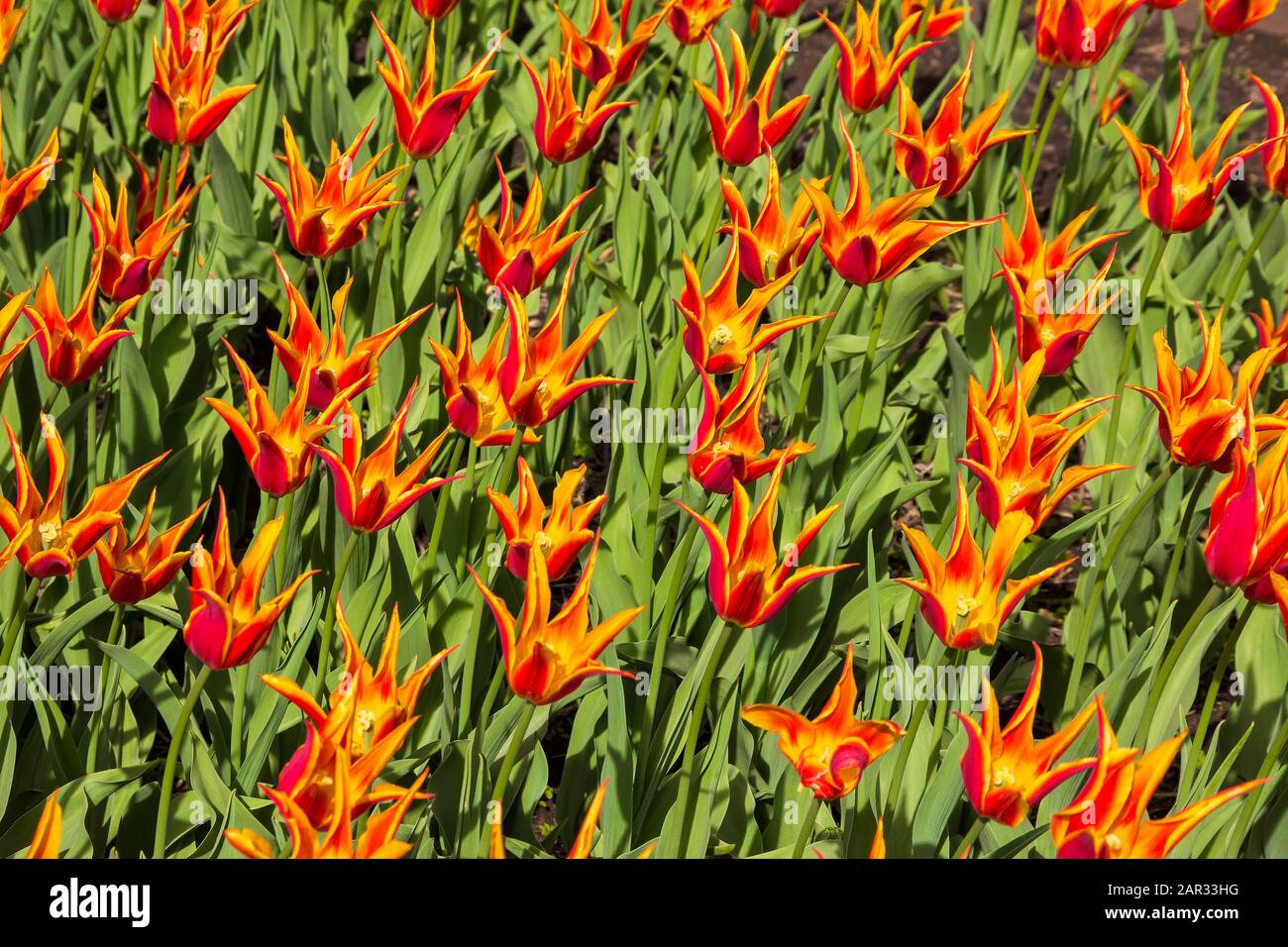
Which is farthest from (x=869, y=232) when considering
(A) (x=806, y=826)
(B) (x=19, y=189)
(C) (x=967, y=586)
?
(B) (x=19, y=189)

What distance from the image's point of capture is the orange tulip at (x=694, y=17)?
118 inches

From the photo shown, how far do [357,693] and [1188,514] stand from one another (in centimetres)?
147

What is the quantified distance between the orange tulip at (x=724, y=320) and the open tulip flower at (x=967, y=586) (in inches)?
19.4

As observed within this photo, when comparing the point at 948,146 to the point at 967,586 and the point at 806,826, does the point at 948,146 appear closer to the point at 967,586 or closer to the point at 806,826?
the point at 967,586

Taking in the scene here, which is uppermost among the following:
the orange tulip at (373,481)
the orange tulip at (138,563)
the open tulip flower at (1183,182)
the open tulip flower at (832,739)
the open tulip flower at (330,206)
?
the open tulip flower at (1183,182)

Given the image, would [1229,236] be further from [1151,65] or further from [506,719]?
[506,719]

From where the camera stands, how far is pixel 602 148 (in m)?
4.34

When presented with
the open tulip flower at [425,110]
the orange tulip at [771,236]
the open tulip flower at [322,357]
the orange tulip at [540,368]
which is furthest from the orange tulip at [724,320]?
the open tulip flower at [425,110]

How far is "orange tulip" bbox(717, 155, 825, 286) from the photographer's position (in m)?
2.26

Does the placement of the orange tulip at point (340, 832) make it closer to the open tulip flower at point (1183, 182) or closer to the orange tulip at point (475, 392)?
the orange tulip at point (475, 392)

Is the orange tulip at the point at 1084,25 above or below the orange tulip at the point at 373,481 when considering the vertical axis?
above

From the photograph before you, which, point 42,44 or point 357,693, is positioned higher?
point 42,44

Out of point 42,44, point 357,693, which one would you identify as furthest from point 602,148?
point 357,693

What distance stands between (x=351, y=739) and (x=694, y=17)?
203 cm
